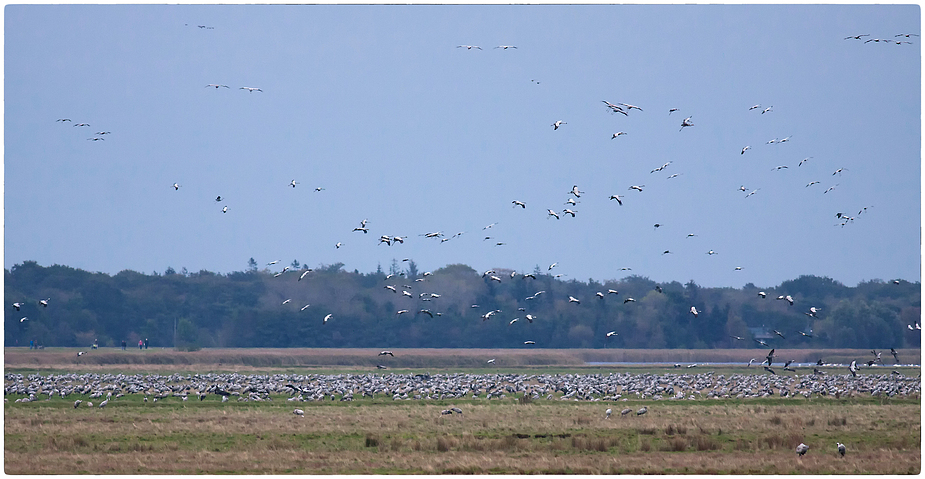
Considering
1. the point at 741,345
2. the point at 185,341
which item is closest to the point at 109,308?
the point at 185,341

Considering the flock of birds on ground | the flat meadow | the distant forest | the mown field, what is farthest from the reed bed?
the mown field

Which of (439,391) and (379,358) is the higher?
(379,358)

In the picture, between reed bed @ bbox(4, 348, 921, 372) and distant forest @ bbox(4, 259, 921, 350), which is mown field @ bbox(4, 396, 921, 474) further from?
distant forest @ bbox(4, 259, 921, 350)

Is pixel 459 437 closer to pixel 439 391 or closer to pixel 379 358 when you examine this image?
pixel 439 391

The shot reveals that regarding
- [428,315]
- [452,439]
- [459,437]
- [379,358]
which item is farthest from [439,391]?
[428,315]

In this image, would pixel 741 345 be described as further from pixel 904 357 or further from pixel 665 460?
pixel 665 460
